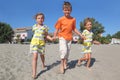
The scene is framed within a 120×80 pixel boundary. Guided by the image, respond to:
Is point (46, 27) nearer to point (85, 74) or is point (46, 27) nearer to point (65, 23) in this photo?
point (65, 23)

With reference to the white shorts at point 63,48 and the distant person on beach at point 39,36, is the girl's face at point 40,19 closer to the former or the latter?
the distant person on beach at point 39,36

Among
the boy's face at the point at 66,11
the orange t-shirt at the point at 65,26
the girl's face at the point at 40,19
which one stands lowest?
the orange t-shirt at the point at 65,26

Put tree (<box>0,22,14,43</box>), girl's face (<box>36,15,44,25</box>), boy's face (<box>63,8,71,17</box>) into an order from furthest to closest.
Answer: tree (<box>0,22,14,43</box>) < boy's face (<box>63,8,71,17</box>) < girl's face (<box>36,15,44,25</box>)

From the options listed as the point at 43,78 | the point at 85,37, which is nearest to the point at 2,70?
the point at 43,78

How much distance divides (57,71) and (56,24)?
131 cm

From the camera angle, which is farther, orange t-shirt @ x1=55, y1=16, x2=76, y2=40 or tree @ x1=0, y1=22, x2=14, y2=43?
tree @ x1=0, y1=22, x2=14, y2=43

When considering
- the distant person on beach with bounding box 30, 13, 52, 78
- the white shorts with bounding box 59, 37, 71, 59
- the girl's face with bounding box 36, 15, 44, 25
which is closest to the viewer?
the distant person on beach with bounding box 30, 13, 52, 78

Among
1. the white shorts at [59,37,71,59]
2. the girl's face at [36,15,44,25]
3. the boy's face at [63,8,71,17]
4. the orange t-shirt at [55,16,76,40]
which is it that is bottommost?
the white shorts at [59,37,71,59]

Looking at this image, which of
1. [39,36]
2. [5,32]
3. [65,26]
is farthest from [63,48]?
[5,32]

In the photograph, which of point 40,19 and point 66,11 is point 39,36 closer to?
point 40,19

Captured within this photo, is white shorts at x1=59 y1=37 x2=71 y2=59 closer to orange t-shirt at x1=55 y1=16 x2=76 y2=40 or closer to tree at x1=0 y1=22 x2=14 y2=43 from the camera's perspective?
orange t-shirt at x1=55 y1=16 x2=76 y2=40

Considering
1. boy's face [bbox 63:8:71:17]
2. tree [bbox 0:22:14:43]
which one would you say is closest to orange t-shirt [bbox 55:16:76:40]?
boy's face [bbox 63:8:71:17]

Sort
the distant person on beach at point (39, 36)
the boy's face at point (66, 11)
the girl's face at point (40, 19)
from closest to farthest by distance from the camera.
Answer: the distant person on beach at point (39, 36) → the girl's face at point (40, 19) → the boy's face at point (66, 11)

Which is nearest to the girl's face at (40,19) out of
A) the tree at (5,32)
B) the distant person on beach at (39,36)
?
the distant person on beach at (39,36)
